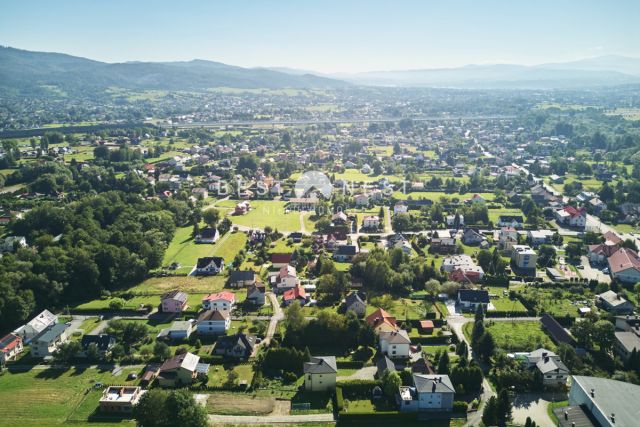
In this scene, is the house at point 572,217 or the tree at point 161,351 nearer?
the tree at point 161,351

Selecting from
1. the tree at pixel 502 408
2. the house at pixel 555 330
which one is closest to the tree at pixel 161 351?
the tree at pixel 502 408

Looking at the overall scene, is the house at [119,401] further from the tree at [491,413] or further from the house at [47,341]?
the tree at [491,413]

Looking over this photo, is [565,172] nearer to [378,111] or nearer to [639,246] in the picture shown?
[639,246]

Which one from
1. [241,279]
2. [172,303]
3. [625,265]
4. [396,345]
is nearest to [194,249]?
[241,279]

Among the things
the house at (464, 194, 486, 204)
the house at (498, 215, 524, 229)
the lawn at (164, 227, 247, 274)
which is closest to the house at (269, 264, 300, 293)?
the lawn at (164, 227, 247, 274)

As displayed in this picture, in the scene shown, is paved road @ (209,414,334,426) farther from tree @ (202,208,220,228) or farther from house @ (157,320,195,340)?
tree @ (202,208,220,228)
